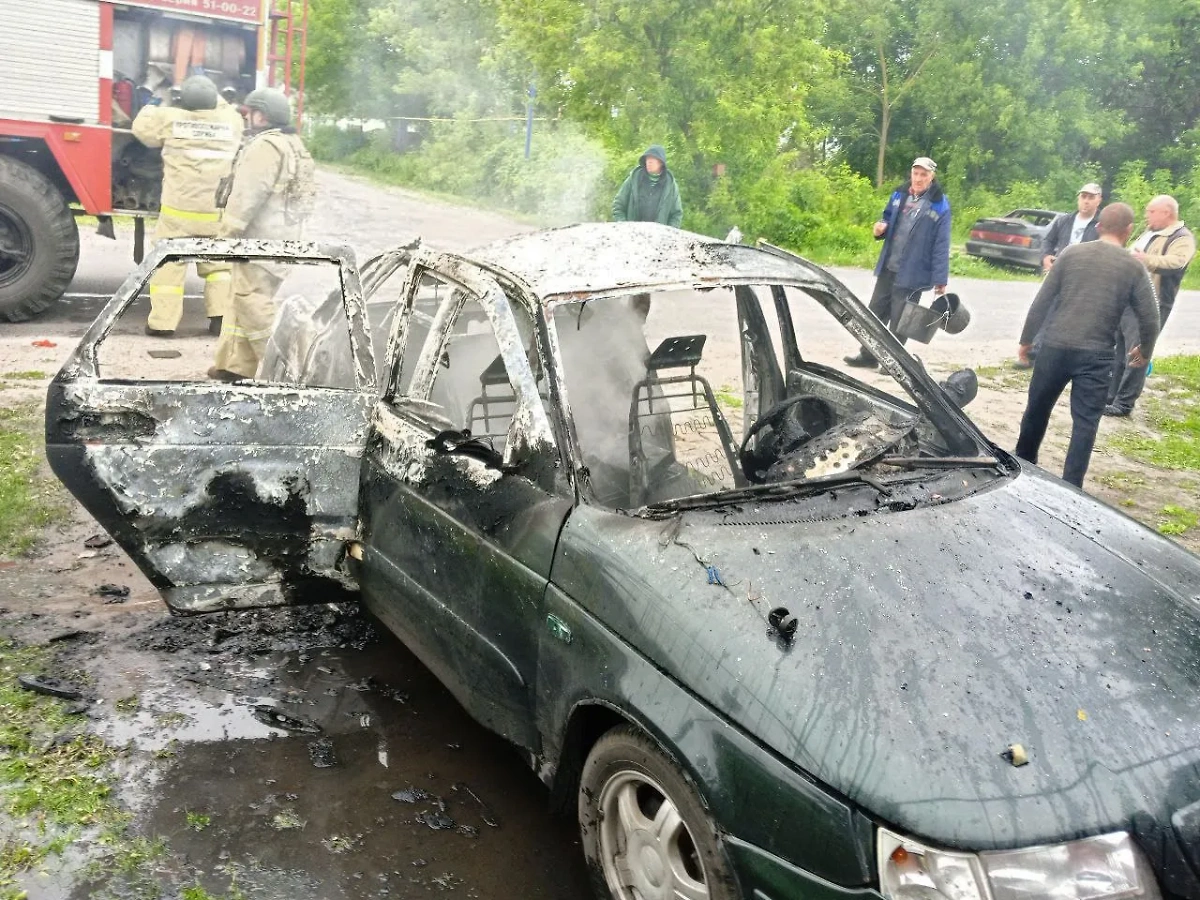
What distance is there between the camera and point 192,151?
8.32 meters

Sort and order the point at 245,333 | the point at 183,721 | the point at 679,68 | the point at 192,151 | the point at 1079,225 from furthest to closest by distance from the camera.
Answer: the point at 679,68 → the point at 1079,225 → the point at 192,151 → the point at 245,333 → the point at 183,721

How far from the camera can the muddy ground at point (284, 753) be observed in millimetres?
2854

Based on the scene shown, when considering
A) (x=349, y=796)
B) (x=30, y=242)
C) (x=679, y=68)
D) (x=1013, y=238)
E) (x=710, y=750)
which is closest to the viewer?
(x=710, y=750)

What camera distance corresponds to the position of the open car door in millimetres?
3510

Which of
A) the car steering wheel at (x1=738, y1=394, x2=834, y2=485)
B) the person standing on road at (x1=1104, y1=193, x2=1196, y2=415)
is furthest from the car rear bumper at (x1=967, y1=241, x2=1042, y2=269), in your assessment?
the car steering wheel at (x1=738, y1=394, x2=834, y2=485)

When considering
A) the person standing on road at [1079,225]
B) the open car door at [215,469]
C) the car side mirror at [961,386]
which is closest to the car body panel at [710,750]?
the open car door at [215,469]

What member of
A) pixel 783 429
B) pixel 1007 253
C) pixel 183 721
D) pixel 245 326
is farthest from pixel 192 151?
pixel 1007 253

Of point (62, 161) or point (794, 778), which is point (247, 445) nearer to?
point (794, 778)

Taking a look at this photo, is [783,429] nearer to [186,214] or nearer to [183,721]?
[183,721]

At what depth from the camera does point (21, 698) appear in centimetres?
347

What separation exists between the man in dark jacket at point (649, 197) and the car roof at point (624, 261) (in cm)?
548

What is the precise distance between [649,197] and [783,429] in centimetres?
604

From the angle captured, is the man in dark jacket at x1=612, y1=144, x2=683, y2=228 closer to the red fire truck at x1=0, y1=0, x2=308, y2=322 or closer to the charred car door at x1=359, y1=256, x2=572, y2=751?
the red fire truck at x1=0, y1=0, x2=308, y2=322

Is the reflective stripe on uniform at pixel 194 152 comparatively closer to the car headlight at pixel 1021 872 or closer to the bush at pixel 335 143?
the car headlight at pixel 1021 872
